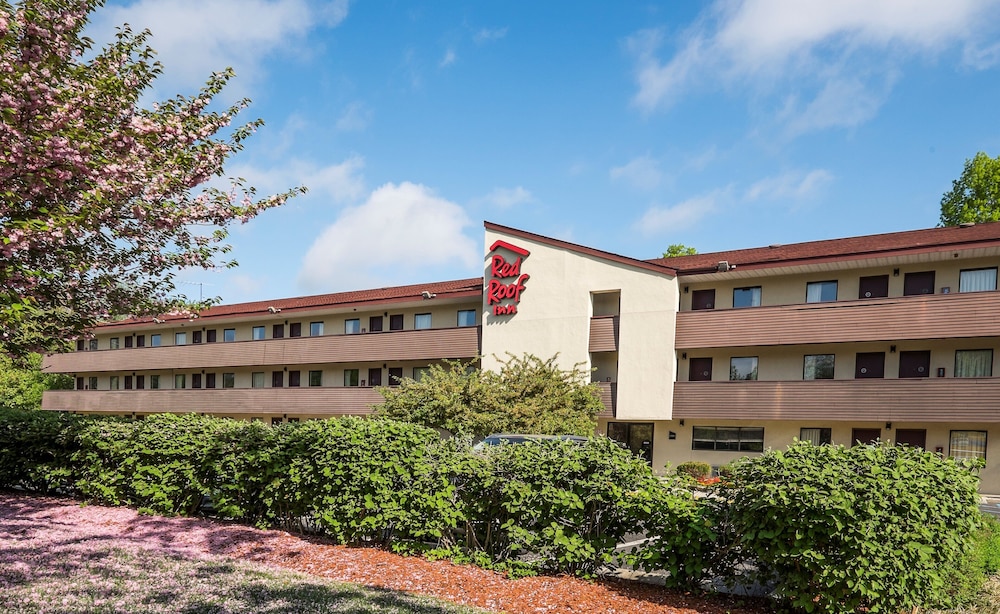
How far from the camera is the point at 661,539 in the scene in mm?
8227

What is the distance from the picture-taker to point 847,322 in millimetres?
24703

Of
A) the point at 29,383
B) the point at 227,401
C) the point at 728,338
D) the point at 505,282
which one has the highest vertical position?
the point at 505,282

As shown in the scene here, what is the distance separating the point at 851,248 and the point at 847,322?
156 inches

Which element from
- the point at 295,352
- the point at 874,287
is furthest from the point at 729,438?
the point at 295,352

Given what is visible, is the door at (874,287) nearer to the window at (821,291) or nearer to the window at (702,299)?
the window at (821,291)

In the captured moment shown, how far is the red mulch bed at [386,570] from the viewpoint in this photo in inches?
301

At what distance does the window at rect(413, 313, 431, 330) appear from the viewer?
36.8 m

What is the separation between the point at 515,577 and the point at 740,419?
796 inches

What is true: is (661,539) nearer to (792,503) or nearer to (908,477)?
(792,503)

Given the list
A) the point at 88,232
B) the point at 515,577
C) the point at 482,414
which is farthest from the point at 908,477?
the point at 482,414

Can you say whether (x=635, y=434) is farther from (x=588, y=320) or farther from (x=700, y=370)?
(x=588, y=320)

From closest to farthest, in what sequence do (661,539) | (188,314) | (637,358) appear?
(661,539)
(188,314)
(637,358)

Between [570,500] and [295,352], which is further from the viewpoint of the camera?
[295,352]

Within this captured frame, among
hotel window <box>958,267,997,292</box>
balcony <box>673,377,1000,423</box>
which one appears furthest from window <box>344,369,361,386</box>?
hotel window <box>958,267,997,292</box>
